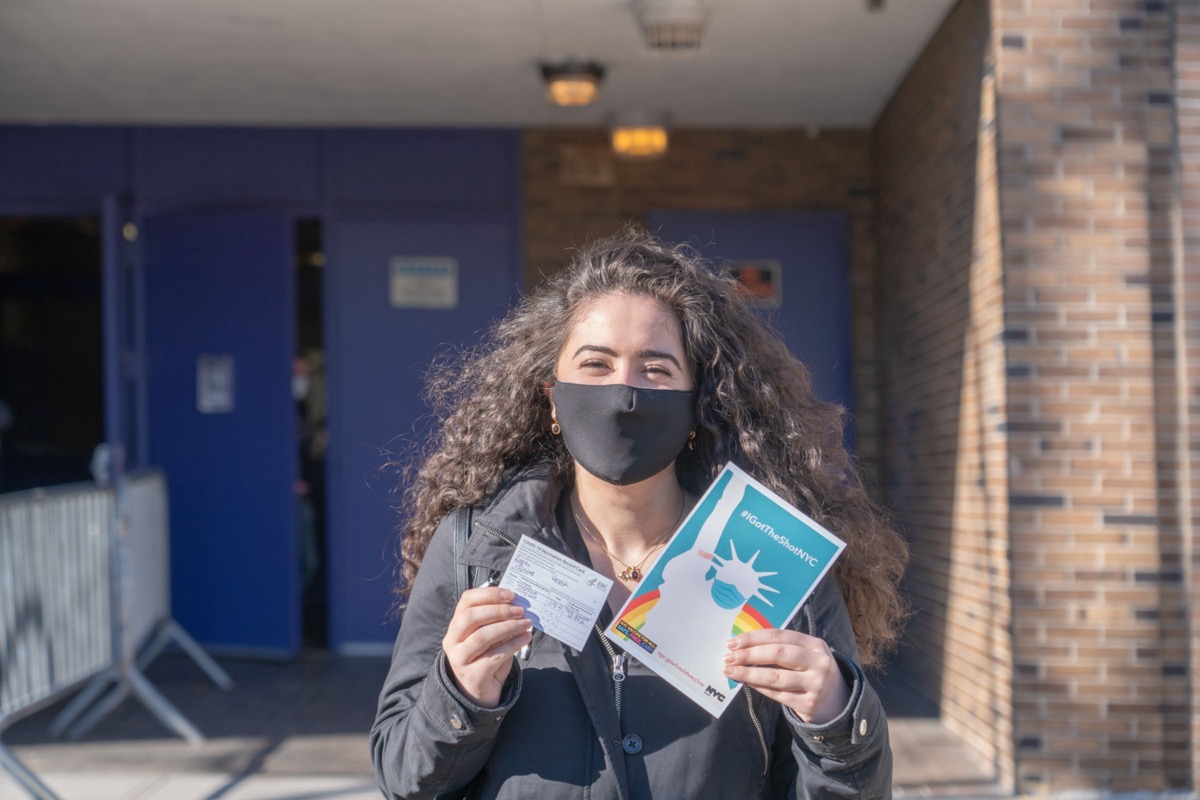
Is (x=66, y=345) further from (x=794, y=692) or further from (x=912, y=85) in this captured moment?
(x=794, y=692)

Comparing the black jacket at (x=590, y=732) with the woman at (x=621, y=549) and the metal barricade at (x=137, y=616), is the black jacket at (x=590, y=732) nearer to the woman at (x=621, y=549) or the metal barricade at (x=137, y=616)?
the woman at (x=621, y=549)

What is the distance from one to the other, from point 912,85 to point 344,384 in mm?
3760

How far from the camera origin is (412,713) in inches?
71.6

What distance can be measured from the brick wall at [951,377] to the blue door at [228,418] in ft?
12.0

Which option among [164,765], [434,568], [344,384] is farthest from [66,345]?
[434,568]

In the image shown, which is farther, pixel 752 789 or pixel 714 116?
pixel 714 116

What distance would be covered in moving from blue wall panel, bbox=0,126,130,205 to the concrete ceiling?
124 millimetres

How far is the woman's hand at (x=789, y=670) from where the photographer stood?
1.71 metres

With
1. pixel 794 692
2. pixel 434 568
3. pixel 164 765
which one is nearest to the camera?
pixel 794 692

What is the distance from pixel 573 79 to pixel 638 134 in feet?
3.19

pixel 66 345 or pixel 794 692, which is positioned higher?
pixel 66 345

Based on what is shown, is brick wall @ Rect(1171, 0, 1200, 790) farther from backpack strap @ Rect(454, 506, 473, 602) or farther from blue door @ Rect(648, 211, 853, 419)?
backpack strap @ Rect(454, 506, 473, 602)

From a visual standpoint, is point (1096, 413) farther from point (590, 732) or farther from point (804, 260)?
point (590, 732)

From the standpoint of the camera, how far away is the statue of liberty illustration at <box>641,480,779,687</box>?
1779mm
